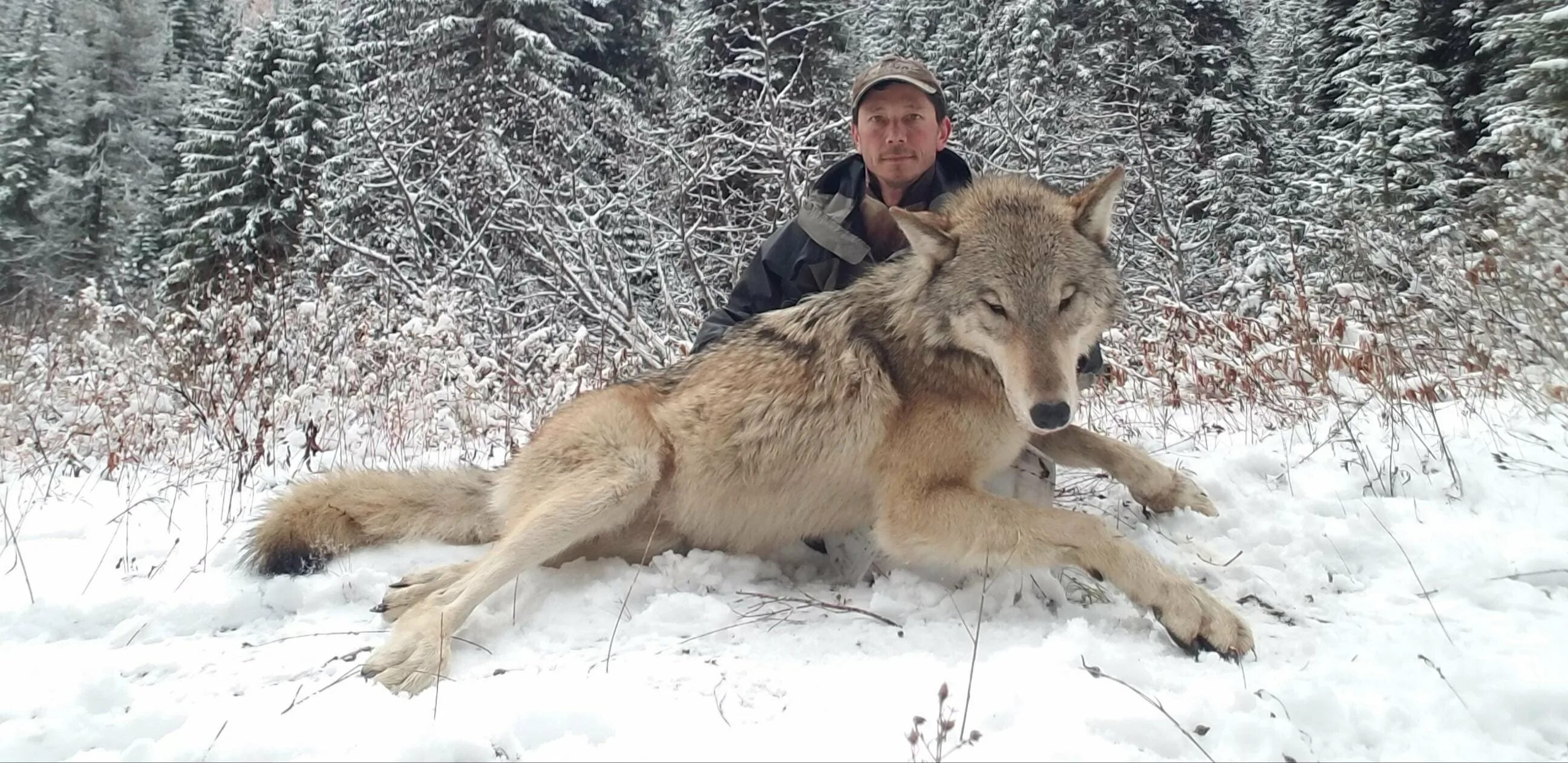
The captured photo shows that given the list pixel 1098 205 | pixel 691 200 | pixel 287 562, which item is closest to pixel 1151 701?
pixel 1098 205

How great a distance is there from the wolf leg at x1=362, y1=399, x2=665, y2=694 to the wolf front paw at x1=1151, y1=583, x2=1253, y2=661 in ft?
6.32

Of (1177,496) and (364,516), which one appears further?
(364,516)

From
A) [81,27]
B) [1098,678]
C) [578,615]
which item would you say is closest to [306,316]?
[578,615]

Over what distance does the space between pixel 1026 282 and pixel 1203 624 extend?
4.19ft

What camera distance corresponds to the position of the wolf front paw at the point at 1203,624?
2154 mm

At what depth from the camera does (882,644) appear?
2.29 m

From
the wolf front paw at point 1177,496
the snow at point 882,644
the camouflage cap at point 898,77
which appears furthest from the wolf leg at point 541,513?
the camouflage cap at point 898,77

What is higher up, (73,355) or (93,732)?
(73,355)

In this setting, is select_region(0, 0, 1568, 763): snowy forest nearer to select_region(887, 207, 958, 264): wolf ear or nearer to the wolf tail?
the wolf tail

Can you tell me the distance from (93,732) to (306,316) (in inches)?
223

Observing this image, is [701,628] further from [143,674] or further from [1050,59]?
[1050,59]

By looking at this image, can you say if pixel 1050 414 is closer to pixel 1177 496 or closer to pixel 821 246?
pixel 1177 496

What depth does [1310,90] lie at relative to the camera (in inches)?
901

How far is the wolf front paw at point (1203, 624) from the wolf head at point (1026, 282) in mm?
642
